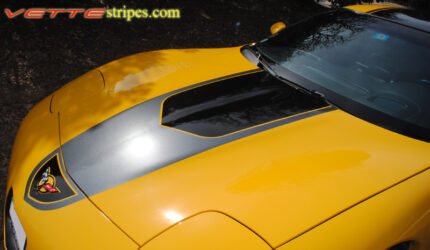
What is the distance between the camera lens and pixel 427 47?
2449mm

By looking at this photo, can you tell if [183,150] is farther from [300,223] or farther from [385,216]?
[385,216]

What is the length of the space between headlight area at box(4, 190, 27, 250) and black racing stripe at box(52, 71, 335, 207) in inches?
12.3

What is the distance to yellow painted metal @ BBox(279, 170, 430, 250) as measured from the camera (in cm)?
136

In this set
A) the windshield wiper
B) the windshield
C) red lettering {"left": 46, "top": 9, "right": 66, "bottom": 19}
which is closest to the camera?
the windshield

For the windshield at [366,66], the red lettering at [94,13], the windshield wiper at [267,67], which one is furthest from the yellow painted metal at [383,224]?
the red lettering at [94,13]

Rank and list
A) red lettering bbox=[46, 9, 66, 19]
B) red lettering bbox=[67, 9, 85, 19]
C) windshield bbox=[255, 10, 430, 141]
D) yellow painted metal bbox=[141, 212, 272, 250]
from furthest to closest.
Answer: red lettering bbox=[67, 9, 85, 19] < red lettering bbox=[46, 9, 66, 19] < windshield bbox=[255, 10, 430, 141] < yellow painted metal bbox=[141, 212, 272, 250]

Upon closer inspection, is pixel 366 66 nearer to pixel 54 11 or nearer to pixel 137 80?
pixel 137 80

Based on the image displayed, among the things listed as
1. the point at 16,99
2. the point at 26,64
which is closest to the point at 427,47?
the point at 16,99

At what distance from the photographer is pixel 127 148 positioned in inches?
73.6

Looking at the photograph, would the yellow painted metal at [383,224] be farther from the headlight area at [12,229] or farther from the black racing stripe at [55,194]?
the headlight area at [12,229]

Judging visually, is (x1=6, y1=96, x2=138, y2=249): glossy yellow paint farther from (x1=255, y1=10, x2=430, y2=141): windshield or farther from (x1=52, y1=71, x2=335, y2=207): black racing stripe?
(x1=255, y1=10, x2=430, y2=141): windshield

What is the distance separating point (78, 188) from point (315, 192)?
38.5 inches

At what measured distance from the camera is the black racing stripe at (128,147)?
1.72 meters

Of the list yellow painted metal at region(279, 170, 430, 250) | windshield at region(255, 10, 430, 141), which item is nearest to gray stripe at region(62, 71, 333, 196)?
windshield at region(255, 10, 430, 141)
